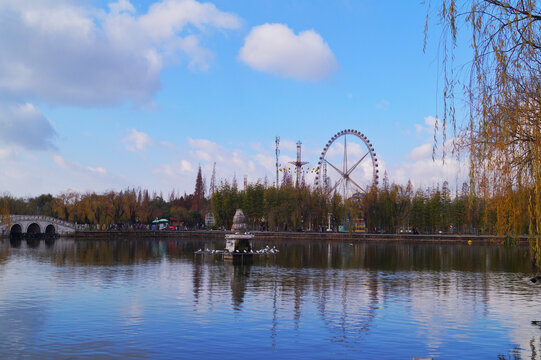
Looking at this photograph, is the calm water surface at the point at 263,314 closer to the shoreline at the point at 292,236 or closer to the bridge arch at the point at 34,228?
the shoreline at the point at 292,236

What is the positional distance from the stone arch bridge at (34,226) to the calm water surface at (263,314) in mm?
63215

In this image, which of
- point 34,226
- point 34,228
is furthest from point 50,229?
point 34,226

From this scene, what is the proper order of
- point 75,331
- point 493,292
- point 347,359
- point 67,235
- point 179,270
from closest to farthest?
point 347,359
point 75,331
point 493,292
point 179,270
point 67,235

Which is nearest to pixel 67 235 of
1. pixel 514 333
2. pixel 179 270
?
pixel 179 270

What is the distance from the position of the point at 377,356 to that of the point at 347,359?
3.21 feet

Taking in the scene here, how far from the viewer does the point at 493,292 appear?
2919 cm

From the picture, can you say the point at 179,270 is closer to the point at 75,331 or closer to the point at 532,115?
the point at 75,331

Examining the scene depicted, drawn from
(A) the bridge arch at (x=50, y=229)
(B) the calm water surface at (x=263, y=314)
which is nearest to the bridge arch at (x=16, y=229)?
(A) the bridge arch at (x=50, y=229)

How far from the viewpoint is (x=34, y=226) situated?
106 m

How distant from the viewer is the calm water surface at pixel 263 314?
16.4 m

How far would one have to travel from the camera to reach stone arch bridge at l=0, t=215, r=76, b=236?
314 feet

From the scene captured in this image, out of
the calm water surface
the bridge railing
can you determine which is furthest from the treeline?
the calm water surface

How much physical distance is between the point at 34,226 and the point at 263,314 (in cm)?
9633

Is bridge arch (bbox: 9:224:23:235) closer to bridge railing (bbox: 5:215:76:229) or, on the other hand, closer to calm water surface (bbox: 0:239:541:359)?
bridge railing (bbox: 5:215:76:229)
